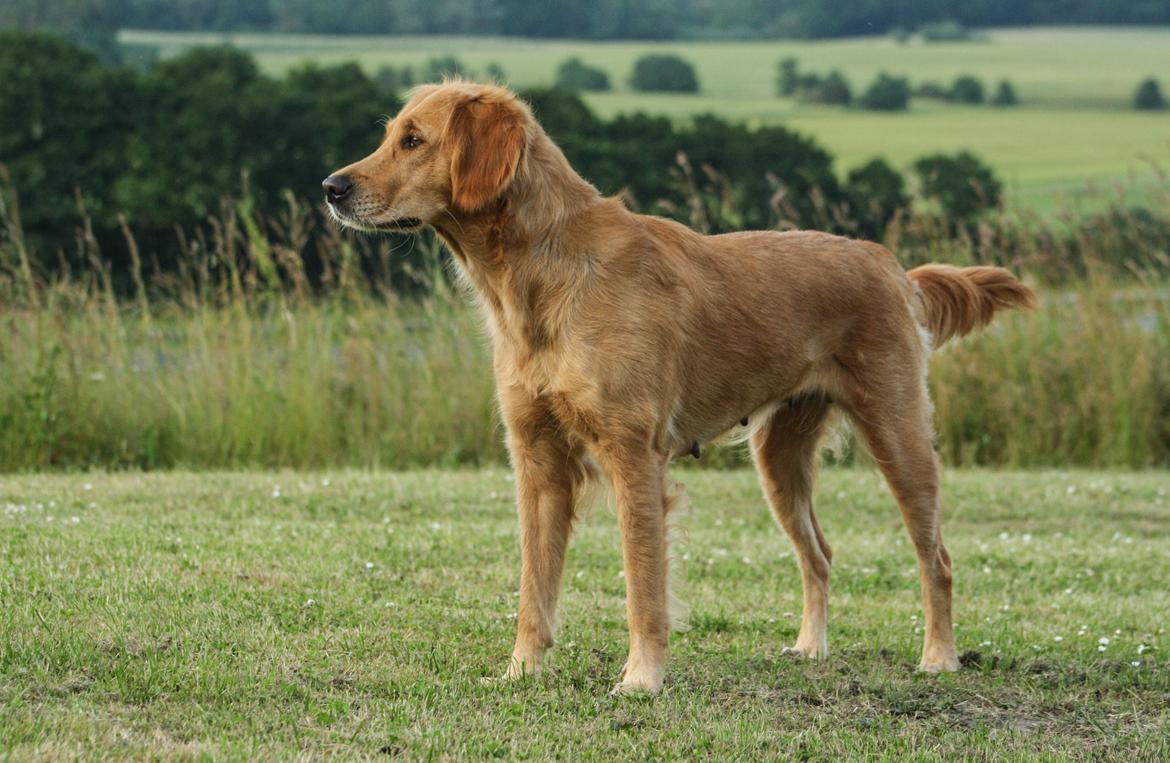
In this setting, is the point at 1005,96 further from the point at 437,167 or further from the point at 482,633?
the point at 437,167

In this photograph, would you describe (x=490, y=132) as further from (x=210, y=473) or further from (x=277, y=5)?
(x=277, y=5)

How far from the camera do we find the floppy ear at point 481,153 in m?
4.81

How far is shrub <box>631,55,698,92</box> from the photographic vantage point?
2736 cm

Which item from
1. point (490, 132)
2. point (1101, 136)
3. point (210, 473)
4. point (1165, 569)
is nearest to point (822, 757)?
point (490, 132)

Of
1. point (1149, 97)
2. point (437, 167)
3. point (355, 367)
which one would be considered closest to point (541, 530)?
point (437, 167)

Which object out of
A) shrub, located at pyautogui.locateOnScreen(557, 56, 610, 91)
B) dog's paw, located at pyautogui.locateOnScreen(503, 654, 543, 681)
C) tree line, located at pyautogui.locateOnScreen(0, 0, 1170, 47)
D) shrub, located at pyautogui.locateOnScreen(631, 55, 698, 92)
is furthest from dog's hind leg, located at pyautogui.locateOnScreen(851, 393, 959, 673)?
tree line, located at pyautogui.locateOnScreen(0, 0, 1170, 47)

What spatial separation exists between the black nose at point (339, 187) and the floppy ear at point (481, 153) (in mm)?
353

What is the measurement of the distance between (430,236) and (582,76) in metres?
12.7

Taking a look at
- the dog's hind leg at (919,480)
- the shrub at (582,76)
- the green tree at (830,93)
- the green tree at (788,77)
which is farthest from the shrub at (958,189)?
the green tree at (788,77)

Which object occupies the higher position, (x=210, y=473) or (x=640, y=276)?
(x=640, y=276)

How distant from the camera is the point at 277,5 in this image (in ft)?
97.3

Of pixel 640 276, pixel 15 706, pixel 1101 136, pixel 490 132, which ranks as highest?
pixel 490 132

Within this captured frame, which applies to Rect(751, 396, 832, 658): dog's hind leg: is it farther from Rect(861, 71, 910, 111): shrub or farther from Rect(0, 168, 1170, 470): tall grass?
Rect(861, 71, 910, 111): shrub

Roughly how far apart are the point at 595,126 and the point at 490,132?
1717 centimetres
